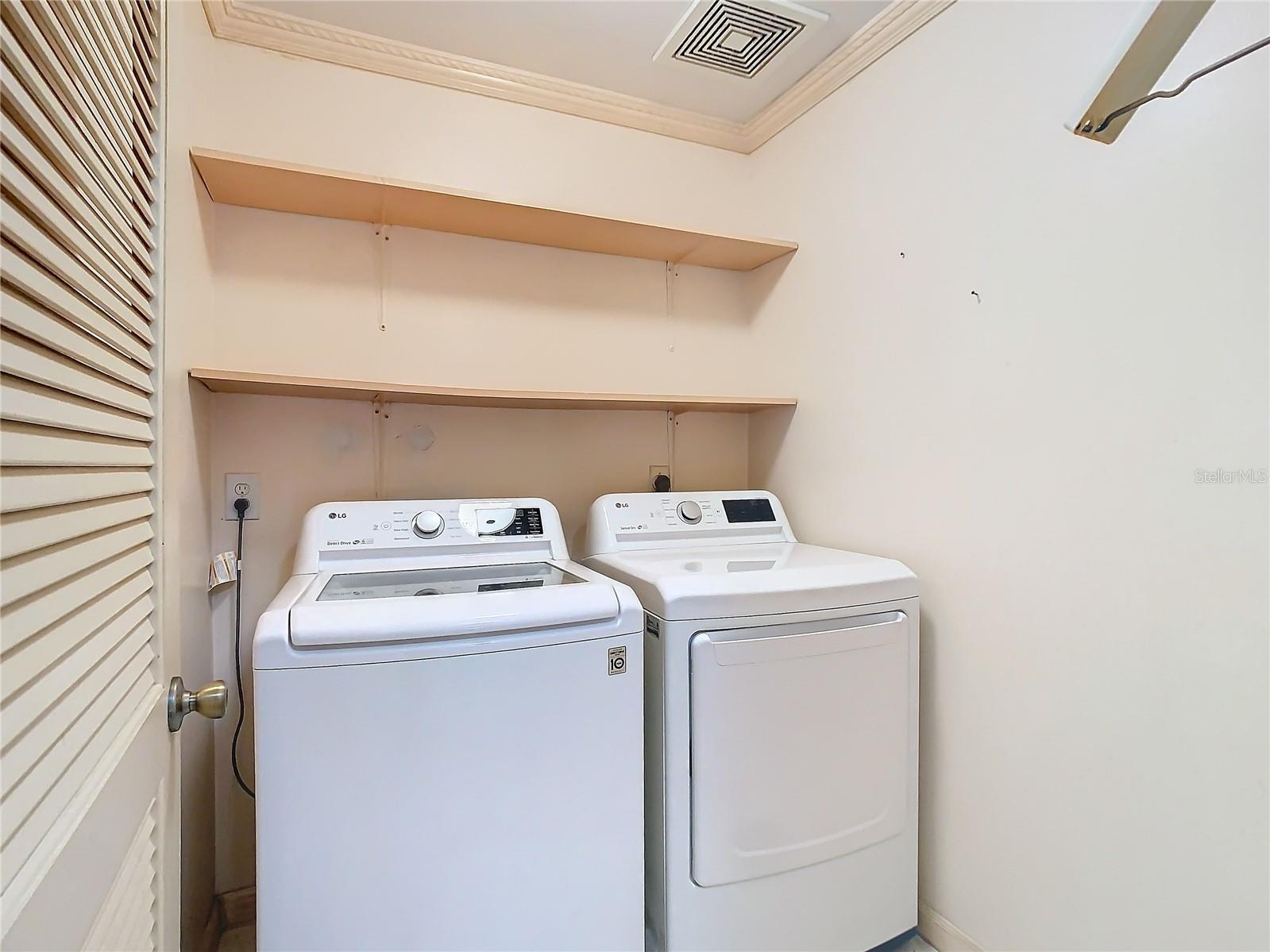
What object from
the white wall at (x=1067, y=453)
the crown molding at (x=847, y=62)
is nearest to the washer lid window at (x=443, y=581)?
the white wall at (x=1067, y=453)

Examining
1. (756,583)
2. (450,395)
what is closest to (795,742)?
(756,583)

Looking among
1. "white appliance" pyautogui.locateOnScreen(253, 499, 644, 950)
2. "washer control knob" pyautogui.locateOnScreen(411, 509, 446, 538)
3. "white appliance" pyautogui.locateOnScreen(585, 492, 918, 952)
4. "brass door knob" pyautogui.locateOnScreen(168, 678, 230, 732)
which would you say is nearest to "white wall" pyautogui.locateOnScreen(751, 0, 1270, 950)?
"white appliance" pyautogui.locateOnScreen(585, 492, 918, 952)

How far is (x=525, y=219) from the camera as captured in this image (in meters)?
1.82

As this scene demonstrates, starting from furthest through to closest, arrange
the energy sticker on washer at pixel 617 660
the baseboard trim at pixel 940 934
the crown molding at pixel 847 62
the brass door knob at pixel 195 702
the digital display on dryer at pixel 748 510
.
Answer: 1. the digital display on dryer at pixel 748 510
2. the crown molding at pixel 847 62
3. the baseboard trim at pixel 940 934
4. the energy sticker on washer at pixel 617 660
5. the brass door knob at pixel 195 702

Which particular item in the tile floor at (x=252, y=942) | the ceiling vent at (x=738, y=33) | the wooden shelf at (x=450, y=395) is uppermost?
the ceiling vent at (x=738, y=33)

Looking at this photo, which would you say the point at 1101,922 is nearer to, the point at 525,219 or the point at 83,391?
the point at 83,391

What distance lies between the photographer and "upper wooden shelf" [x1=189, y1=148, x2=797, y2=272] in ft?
5.08

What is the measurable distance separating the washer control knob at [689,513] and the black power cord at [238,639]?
1.16 m

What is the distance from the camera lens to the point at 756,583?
4.58ft

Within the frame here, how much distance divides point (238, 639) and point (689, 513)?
1248 millimetres

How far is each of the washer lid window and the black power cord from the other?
42cm

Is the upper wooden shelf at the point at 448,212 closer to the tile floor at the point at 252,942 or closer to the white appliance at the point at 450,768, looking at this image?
the white appliance at the point at 450,768

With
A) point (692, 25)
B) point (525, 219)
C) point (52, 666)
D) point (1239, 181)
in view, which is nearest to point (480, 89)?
point (525, 219)
